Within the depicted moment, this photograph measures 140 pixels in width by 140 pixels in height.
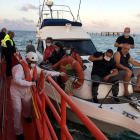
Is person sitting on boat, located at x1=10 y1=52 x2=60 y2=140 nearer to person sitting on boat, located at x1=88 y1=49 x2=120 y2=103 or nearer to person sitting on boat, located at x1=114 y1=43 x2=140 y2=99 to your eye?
person sitting on boat, located at x1=88 y1=49 x2=120 y2=103

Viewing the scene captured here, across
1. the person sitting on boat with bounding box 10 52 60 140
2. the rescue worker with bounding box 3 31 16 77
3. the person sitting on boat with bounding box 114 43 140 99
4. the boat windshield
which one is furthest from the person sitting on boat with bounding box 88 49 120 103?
the rescue worker with bounding box 3 31 16 77

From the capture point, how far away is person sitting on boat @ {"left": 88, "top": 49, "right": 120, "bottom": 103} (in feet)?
11.7

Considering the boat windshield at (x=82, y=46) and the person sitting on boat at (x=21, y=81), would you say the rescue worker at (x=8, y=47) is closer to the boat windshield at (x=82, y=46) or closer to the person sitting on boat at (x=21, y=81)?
the boat windshield at (x=82, y=46)

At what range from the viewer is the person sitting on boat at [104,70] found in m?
3.55

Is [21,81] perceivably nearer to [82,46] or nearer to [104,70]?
[104,70]

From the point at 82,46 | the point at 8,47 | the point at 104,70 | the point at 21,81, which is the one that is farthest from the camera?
the point at 82,46

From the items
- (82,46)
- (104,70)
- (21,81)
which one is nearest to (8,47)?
(82,46)

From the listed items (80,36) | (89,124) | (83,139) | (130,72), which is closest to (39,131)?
(89,124)

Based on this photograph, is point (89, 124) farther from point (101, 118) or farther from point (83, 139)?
point (83, 139)

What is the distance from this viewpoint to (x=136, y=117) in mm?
2902

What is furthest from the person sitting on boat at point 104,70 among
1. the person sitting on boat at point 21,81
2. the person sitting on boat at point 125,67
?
the person sitting on boat at point 21,81

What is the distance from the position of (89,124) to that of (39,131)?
1721 millimetres

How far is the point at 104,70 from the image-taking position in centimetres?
368

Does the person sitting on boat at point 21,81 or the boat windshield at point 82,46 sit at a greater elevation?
the boat windshield at point 82,46
